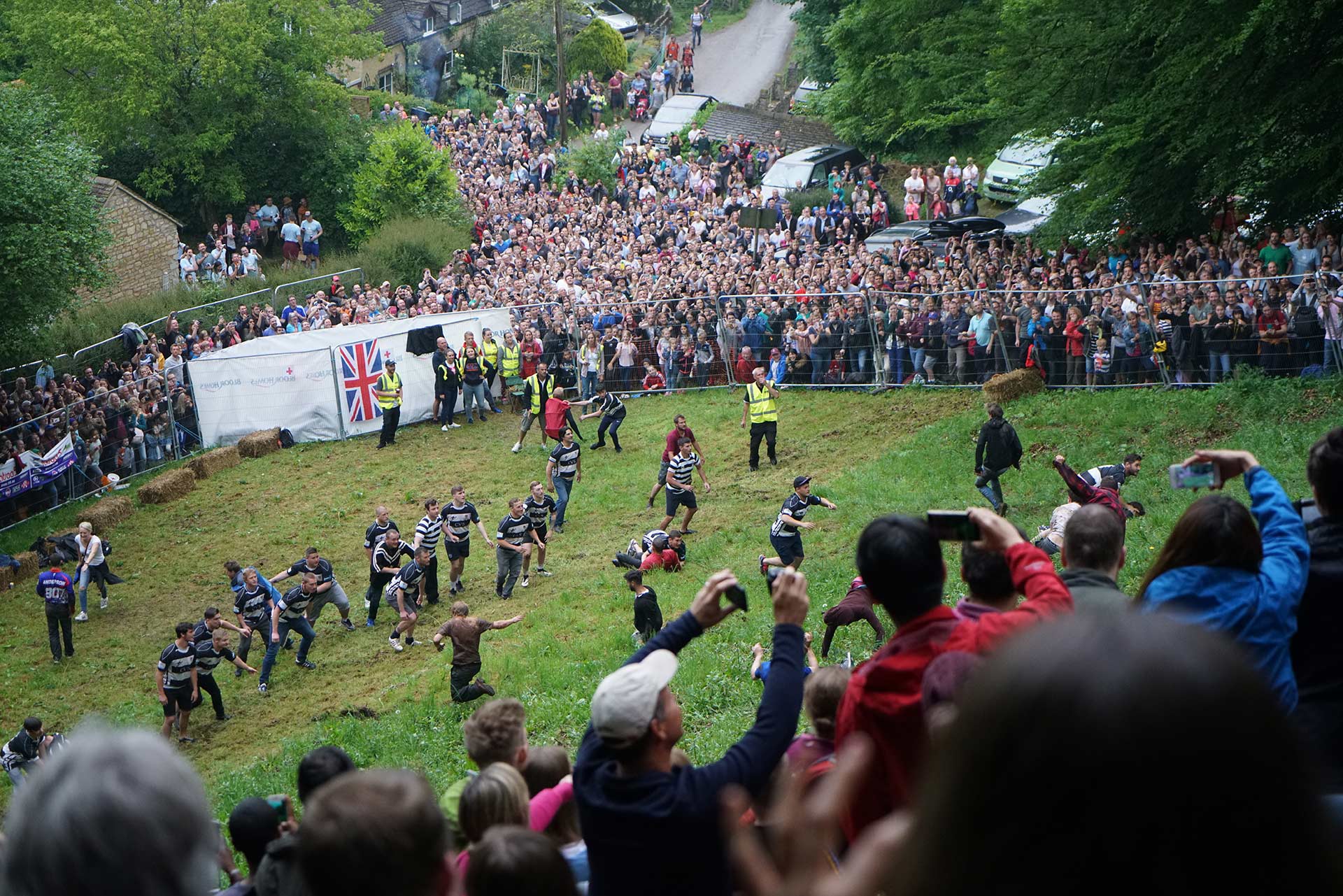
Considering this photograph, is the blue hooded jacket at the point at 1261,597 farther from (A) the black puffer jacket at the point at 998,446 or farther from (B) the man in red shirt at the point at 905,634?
(A) the black puffer jacket at the point at 998,446

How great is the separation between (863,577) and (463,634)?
37.6 feet

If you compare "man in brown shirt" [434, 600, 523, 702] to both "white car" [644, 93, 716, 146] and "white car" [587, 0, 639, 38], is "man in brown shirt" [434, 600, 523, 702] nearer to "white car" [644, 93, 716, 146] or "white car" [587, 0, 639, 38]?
"white car" [644, 93, 716, 146]

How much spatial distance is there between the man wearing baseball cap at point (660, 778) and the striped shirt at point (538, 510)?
15574 mm

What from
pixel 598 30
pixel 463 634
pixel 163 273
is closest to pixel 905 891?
pixel 463 634

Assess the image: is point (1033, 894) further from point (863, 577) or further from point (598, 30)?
point (598, 30)

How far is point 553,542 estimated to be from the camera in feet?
69.2

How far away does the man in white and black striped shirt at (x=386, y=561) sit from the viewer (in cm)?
1853

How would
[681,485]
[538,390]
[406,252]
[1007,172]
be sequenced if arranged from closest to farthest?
[681,485]
[538,390]
[1007,172]
[406,252]

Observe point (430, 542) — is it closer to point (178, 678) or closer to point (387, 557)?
point (387, 557)

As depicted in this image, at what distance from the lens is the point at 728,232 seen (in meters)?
34.5

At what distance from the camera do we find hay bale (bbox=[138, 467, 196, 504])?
80.7 feet

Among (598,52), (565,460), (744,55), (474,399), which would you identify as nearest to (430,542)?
(565,460)

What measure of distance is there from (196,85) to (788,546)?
34308 mm

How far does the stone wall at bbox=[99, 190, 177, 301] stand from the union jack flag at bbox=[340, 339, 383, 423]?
43.2ft
